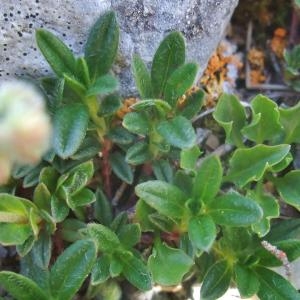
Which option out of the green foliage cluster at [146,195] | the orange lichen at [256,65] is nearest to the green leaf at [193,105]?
the green foliage cluster at [146,195]

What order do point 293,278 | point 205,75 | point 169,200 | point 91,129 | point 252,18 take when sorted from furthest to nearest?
1. point 252,18
2. point 205,75
3. point 293,278
4. point 91,129
5. point 169,200

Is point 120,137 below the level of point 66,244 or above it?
above

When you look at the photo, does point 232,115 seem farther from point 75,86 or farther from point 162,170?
point 75,86

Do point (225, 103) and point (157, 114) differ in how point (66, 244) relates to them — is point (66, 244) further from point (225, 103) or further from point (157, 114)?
point (225, 103)

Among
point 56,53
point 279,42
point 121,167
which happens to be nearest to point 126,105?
point 121,167

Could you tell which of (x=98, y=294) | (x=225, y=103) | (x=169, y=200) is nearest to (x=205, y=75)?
(x=225, y=103)

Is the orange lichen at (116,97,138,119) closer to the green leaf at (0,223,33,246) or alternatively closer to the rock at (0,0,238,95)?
the rock at (0,0,238,95)
